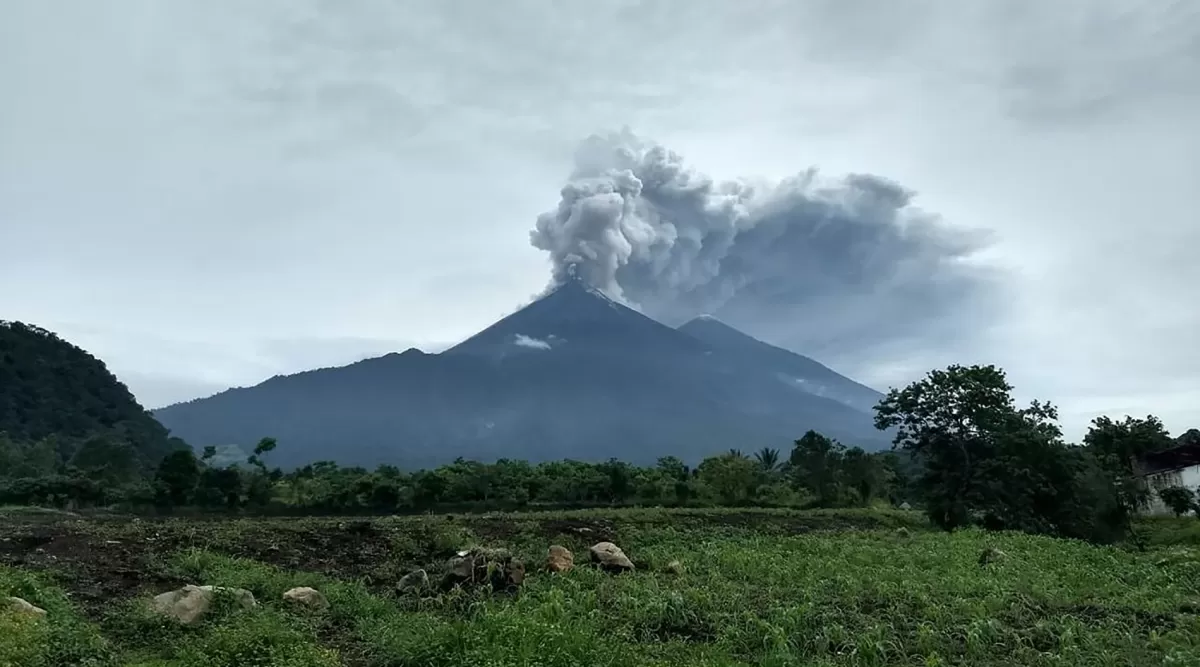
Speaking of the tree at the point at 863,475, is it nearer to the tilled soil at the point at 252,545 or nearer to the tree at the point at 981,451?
the tree at the point at 981,451

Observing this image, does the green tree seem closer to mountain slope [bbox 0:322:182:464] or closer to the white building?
mountain slope [bbox 0:322:182:464]

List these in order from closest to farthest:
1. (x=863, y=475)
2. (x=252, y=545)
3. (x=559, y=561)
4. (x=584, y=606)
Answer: (x=584, y=606) < (x=559, y=561) < (x=252, y=545) < (x=863, y=475)

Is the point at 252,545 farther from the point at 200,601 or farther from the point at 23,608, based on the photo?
the point at 23,608

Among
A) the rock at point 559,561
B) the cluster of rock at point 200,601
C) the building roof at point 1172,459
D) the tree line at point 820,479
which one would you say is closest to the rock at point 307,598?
the cluster of rock at point 200,601

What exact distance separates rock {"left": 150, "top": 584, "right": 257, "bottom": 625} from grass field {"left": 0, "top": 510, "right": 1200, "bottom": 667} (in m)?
0.20

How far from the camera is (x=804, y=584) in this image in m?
12.3

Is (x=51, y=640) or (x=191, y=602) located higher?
(x=191, y=602)

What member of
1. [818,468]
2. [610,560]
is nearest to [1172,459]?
[818,468]

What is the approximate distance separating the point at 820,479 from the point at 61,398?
66.7 metres

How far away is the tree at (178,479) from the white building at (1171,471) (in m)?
44.6

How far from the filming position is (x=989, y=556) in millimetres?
15758

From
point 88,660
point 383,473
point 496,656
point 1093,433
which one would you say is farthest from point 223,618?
point 1093,433

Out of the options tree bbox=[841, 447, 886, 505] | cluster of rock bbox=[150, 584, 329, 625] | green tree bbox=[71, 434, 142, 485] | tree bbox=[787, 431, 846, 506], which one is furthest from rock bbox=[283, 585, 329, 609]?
green tree bbox=[71, 434, 142, 485]

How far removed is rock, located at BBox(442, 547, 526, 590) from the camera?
39.2ft
